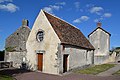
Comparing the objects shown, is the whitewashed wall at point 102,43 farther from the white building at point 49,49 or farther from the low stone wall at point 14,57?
the low stone wall at point 14,57

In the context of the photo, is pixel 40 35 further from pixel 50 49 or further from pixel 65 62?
pixel 65 62

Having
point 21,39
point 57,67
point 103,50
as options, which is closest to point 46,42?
point 57,67

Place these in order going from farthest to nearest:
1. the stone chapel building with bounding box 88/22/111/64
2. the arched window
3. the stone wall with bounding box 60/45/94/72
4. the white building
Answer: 1. the stone chapel building with bounding box 88/22/111/64
2. the arched window
3. the stone wall with bounding box 60/45/94/72
4. the white building

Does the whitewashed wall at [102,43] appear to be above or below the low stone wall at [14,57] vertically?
above

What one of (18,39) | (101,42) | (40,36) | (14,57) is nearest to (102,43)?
(101,42)

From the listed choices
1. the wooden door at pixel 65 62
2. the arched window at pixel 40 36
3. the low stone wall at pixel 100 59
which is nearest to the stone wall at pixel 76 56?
the wooden door at pixel 65 62

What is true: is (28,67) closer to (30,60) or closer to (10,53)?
(30,60)

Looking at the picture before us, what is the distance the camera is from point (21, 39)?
109 ft

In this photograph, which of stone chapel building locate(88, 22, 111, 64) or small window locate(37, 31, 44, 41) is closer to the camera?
small window locate(37, 31, 44, 41)

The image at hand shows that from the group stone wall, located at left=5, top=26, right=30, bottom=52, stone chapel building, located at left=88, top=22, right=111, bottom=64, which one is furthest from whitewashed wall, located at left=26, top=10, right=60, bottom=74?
stone chapel building, located at left=88, top=22, right=111, bottom=64

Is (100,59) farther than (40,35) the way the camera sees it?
Yes

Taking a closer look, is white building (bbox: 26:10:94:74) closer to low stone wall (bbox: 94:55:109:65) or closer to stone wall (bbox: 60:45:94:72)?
stone wall (bbox: 60:45:94:72)

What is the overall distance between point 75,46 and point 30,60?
5.95 meters

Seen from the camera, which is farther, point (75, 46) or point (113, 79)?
point (75, 46)
